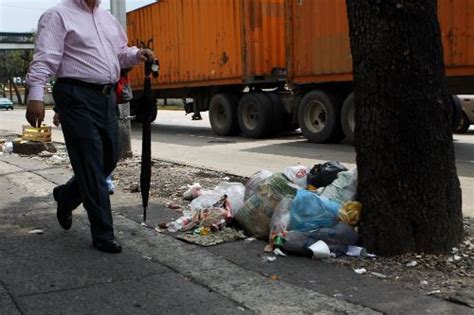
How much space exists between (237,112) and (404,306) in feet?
42.8

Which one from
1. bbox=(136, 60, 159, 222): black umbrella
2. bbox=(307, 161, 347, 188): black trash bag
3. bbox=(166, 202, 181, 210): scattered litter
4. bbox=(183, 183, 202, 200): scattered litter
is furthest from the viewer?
bbox=(183, 183, 202, 200): scattered litter

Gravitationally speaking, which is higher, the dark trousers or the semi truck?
the semi truck

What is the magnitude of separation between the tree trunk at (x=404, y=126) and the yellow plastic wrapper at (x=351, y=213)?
5.4 inches

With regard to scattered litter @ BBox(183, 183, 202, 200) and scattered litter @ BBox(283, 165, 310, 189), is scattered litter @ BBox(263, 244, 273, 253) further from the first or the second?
scattered litter @ BBox(183, 183, 202, 200)

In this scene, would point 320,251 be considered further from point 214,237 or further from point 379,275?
point 214,237

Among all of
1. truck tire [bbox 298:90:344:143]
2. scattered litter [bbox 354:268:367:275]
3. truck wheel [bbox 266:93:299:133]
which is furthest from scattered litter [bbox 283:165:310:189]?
truck wheel [bbox 266:93:299:133]

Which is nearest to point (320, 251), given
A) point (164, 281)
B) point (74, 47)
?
point (164, 281)

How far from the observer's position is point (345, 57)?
12328 mm

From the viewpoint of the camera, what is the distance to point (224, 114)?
16953 mm

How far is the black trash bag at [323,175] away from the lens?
5406 millimetres

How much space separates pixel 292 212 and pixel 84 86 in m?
1.78

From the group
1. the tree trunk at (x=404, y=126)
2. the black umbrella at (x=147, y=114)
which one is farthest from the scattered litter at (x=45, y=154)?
the tree trunk at (x=404, y=126)

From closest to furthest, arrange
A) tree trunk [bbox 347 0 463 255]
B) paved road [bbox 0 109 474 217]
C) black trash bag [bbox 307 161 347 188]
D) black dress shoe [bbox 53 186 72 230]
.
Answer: tree trunk [bbox 347 0 463 255], black dress shoe [bbox 53 186 72 230], black trash bag [bbox 307 161 347 188], paved road [bbox 0 109 474 217]

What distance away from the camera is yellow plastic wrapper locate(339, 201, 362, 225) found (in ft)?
15.0
